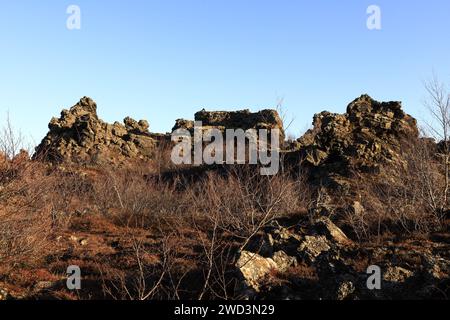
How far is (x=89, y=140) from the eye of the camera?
44.3 meters

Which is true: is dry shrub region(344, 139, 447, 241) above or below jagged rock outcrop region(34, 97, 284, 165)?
below

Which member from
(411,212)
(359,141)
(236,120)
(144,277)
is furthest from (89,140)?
(411,212)

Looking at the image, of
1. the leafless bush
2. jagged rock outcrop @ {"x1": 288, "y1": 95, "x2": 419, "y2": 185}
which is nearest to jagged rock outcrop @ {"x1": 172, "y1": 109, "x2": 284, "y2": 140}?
jagged rock outcrop @ {"x1": 288, "y1": 95, "x2": 419, "y2": 185}

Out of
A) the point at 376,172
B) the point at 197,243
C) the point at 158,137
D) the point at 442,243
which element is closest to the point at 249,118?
the point at 158,137

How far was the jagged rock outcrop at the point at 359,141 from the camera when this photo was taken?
93.2 feet

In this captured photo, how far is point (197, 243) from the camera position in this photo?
17.3 metres

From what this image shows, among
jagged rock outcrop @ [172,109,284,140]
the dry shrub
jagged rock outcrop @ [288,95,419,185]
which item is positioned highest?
jagged rock outcrop @ [172,109,284,140]

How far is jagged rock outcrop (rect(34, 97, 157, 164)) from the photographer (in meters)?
43.3

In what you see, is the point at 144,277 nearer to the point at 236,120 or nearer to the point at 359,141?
the point at 359,141

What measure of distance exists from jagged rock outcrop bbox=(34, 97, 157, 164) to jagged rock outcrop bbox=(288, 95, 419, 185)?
20.5 meters

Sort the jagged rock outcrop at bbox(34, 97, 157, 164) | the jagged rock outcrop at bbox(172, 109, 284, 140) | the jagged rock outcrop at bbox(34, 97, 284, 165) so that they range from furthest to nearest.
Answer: the jagged rock outcrop at bbox(172, 109, 284, 140)
the jagged rock outcrop at bbox(34, 97, 284, 165)
the jagged rock outcrop at bbox(34, 97, 157, 164)

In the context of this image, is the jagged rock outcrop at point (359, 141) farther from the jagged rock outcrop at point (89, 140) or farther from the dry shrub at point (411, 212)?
the jagged rock outcrop at point (89, 140)

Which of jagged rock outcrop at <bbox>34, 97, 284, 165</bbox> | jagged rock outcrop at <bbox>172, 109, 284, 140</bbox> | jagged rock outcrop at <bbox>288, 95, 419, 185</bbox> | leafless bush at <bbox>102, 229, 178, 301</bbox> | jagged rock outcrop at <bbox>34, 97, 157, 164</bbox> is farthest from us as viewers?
jagged rock outcrop at <bbox>172, 109, 284, 140</bbox>

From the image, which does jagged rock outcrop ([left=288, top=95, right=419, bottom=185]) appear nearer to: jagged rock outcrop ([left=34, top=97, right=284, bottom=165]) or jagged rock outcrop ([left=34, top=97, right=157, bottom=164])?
jagged rock outcrop ([left=34, top=97, right=284, bottom=165])
